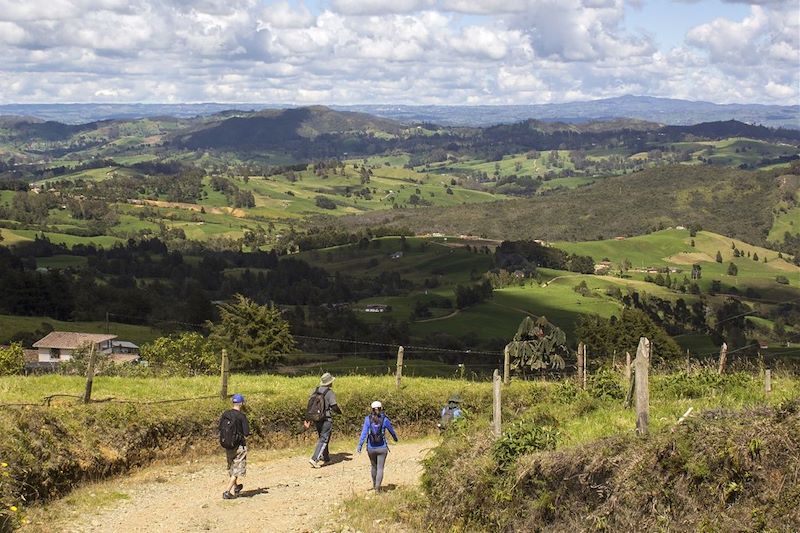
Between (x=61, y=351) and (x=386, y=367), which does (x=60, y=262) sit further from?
(x=386, y=367)

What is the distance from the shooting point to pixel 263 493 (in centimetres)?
1791

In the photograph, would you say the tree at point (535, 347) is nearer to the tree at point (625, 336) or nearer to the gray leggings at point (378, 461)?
the gray leggings at point (378, 461)

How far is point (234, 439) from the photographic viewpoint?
16953mm

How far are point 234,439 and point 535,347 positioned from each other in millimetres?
16368

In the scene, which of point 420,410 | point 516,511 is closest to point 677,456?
point 516,511

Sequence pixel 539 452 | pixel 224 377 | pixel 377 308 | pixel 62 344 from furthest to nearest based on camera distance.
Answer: pixel 377 308 < pixel 62 344 < pixel 224 377 < pixel 539 452

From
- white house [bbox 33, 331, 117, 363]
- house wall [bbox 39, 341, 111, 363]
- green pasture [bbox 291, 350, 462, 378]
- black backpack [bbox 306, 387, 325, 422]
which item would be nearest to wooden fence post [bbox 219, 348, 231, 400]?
black backpack [bbox 306, 387, 325, 422]

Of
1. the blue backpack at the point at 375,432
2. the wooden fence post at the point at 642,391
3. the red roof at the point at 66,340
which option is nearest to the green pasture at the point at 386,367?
the red roof at the point at 66,340

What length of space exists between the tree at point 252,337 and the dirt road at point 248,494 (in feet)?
103

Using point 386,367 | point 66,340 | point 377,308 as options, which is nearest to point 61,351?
point 66,340

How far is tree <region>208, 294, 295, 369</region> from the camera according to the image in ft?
173

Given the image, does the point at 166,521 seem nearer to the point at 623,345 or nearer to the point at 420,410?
the point at 420,410

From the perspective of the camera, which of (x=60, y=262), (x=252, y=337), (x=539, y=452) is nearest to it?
(x=539, y=452)

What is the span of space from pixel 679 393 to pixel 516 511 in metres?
7.67
